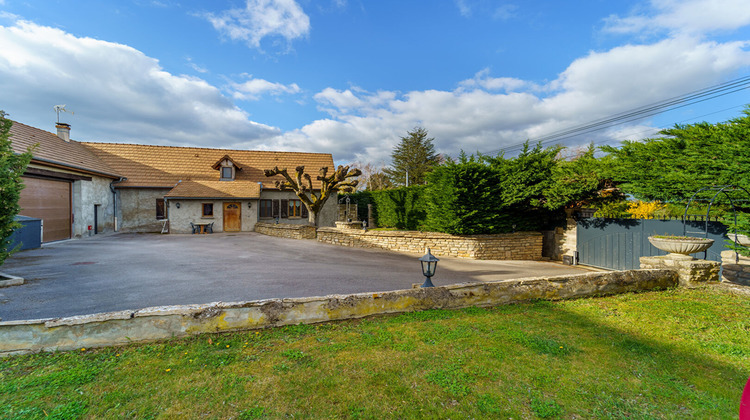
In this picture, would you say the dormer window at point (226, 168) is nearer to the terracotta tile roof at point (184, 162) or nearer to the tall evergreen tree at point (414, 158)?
the terracotta tile roof at point (184, 162)

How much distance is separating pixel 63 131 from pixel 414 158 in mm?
34346

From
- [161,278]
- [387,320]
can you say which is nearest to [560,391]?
[387,320]

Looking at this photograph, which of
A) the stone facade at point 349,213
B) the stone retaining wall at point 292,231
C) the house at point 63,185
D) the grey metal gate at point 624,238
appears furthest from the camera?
the stone facade at point 349,213

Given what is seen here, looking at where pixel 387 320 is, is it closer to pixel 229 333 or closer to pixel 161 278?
pixel 229 333

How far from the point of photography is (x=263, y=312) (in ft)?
14.1

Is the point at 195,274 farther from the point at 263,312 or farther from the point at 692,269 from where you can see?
the point at 692,269

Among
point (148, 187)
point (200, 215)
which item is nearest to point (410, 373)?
point (200, 215)

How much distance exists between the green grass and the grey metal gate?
20.5ft

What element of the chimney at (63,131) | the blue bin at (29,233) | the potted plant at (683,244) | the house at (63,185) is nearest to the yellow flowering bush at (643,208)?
the potted plant at (683,244)

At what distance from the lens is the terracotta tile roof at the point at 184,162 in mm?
20812

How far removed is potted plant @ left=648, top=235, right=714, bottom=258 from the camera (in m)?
6.10

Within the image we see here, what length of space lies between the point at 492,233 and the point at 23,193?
1965 centimetres

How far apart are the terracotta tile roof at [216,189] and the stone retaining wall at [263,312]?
16.9 meters

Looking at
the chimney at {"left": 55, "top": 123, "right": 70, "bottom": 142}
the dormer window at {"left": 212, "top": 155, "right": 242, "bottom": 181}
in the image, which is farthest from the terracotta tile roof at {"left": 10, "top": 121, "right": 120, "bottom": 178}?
the dormer window at {"left": 212, "top": 155, "right": 242, "bottom": 181}
